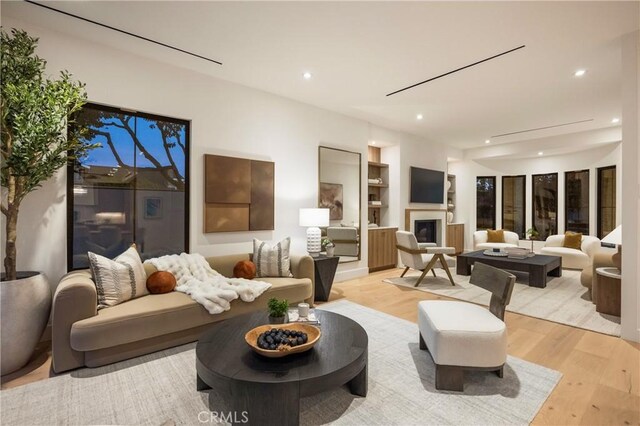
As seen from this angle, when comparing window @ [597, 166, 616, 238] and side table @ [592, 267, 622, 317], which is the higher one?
window @ [597, 166, 616, 238]

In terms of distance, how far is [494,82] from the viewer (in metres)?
3.90

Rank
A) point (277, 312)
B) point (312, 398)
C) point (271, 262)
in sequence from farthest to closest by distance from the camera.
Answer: point (271, 262)
point (277, 312)
point (312, 398)

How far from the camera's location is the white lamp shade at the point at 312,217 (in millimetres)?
4203

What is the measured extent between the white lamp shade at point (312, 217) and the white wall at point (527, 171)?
5871mm

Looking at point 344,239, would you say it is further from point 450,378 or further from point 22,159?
point 22,159

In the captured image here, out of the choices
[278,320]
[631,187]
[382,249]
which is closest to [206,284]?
[278,320]

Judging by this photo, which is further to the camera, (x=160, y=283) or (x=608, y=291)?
(x=608, y=291)

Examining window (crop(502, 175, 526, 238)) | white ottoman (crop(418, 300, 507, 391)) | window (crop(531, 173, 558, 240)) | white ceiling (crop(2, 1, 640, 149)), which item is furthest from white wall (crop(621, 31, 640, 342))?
window (crop(502, 175, 526, 238))

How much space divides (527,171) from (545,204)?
0.97 metres

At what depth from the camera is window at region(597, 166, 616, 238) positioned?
248 inches

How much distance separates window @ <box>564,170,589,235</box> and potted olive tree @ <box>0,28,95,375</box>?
9.35m

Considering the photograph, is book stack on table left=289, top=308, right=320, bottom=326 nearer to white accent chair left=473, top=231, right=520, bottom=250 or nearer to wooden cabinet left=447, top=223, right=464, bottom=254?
white accent chair left=473, top=231, right=520, bottom=250

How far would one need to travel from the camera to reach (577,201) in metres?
7.06

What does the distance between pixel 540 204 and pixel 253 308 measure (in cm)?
805
